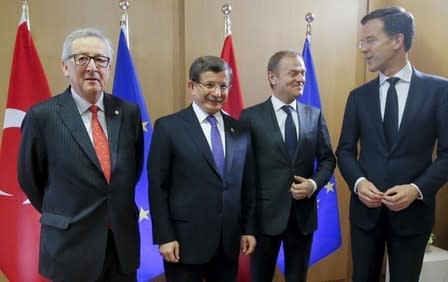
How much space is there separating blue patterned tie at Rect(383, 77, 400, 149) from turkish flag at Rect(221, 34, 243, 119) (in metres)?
1.07

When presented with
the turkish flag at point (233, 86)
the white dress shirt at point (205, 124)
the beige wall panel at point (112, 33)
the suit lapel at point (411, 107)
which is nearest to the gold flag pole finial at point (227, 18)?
the turkish flag at point (233, 86)

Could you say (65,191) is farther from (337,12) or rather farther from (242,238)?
(337,12)

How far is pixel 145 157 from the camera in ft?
8.55

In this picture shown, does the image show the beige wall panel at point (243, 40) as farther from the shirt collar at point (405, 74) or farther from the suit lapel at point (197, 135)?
the shirt collar at point (405, 74)

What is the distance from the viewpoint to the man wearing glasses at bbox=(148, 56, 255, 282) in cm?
177

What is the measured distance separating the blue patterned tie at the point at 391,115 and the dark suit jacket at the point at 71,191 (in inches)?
46.4

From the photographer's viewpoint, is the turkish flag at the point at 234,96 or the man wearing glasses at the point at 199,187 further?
the turkish flag at the point at 234,96

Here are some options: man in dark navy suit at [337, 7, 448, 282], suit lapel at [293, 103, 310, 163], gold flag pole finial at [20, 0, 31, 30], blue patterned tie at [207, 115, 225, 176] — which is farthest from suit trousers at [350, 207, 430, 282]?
gold flag pole finial at [20, 0, 31, 30]

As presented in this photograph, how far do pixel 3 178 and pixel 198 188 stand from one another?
1.24 meters

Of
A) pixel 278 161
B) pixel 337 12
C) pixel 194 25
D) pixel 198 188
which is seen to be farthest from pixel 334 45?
pixel 198 188

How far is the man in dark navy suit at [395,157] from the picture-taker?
1847mm

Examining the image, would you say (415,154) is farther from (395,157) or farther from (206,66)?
(206,66)

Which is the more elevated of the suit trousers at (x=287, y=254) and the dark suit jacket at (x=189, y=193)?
the dark suit jacket at (x=189, y=193)

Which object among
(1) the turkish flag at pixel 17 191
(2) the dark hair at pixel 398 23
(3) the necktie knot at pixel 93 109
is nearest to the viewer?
(3) the necktie knot at pixel 93 109
